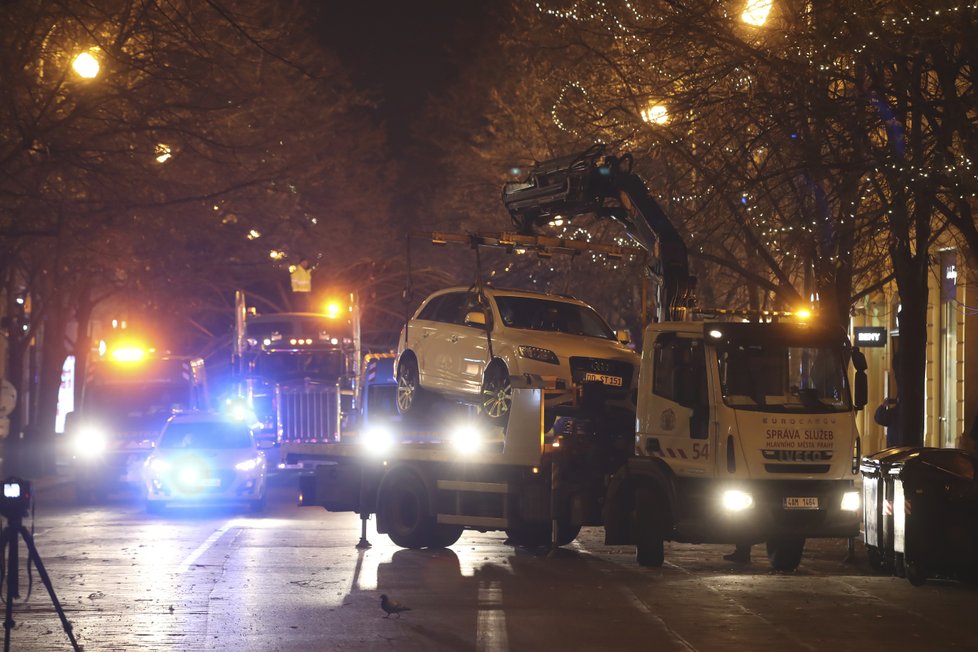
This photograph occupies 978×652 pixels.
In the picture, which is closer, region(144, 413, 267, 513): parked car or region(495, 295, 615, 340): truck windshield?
region(495, 295, 615, 340): truck windshield

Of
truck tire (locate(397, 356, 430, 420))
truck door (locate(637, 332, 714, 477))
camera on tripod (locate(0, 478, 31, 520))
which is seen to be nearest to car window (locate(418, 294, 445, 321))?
truck tire (locate(397, 356, 430, 420))

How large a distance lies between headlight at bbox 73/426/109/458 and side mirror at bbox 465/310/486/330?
13002 millimetres

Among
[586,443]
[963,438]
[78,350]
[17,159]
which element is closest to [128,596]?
[586,443]

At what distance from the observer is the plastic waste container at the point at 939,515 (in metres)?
14.8

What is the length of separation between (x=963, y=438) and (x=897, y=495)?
642 cm

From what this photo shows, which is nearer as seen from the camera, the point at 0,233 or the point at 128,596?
the point at 128,596

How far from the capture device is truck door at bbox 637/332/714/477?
15961mm

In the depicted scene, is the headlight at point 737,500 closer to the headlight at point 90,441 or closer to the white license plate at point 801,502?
the white license plate at point 801,502

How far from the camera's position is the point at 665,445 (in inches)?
642

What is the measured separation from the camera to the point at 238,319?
101ft

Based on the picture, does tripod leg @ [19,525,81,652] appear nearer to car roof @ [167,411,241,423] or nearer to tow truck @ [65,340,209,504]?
car roof @ [167,411,241,423]

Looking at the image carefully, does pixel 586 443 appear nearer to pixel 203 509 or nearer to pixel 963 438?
pixel 963 438

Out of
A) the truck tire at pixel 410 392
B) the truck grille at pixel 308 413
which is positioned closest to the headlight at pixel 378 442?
the truck tire at pixel 410 392

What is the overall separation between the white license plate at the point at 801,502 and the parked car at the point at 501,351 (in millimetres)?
2509
